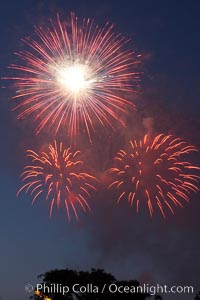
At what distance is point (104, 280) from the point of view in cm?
7512

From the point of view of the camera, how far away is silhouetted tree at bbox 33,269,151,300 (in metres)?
71.9

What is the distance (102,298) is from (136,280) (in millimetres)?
7650

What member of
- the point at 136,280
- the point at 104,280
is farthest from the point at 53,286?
the point at 136,280

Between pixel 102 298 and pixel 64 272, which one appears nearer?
pixel 102 298

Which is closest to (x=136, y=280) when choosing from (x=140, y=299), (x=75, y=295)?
(x=140, y=299)

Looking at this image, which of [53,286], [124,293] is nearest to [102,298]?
[124,293]

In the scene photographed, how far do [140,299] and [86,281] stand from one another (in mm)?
8905

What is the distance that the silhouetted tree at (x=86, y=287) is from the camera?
71875 millimetres

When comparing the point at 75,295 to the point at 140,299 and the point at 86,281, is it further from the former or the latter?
the point at 140,299

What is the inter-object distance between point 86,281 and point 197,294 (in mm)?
19030

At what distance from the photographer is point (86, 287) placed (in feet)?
242

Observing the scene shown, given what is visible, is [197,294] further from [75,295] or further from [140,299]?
[75,295]

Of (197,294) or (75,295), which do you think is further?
(197,294)

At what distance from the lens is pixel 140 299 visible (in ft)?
239
